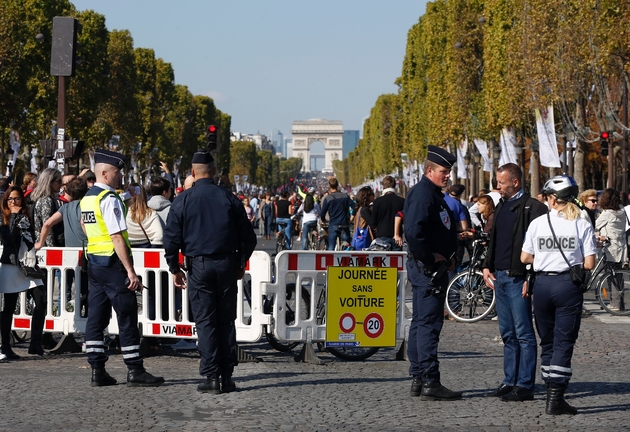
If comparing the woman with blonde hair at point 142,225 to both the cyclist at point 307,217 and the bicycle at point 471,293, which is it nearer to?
the bicycle at point 471,293

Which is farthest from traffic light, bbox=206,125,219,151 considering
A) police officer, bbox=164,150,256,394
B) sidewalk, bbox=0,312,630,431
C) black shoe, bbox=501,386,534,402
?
black shoe, bbox=501,386,534,402

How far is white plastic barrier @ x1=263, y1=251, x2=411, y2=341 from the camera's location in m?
10.3

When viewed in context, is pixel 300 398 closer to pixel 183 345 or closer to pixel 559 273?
pixel 559 273

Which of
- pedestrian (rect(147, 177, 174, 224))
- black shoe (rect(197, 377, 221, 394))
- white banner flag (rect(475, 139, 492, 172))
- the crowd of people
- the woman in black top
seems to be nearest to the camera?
the crowd of people

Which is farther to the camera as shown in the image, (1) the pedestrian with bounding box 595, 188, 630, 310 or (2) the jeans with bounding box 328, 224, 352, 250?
(2) the jeans with bounding box 328, 224, 352, 250

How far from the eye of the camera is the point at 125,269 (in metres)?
8.92

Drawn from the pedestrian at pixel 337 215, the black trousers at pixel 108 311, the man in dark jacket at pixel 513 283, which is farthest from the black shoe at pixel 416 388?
the pedestrian at pixel 337 215

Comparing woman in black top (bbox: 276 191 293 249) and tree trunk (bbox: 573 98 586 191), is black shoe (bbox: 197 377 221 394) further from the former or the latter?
tree trunk (bbox: 573 98 586 191)

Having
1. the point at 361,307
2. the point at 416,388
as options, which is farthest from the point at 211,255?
the point at 361,307

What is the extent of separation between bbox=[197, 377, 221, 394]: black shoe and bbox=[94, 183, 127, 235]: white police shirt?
4.23 ft

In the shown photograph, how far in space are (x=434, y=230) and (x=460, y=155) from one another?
135ft

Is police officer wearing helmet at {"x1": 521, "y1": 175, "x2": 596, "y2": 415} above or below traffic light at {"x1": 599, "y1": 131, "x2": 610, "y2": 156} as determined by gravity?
below

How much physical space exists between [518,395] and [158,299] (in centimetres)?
365

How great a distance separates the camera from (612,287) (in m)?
14.7
